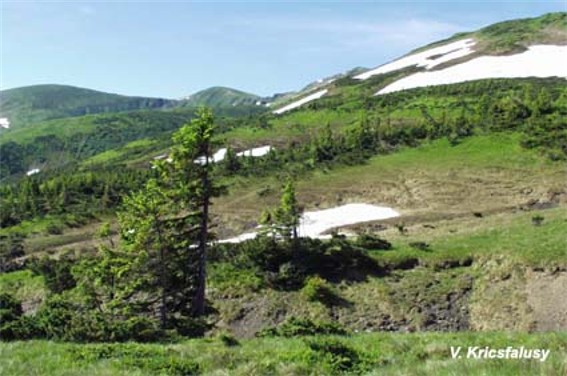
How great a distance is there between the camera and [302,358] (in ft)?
40.2

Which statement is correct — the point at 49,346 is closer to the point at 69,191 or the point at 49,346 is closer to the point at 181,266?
the point at 181,266

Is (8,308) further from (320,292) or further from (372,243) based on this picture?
(372,243)

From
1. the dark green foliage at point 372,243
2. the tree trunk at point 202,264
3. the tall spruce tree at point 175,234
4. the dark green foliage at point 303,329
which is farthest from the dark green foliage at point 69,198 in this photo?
the dark green foliage at point 303,329

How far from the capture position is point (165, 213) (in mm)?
31406

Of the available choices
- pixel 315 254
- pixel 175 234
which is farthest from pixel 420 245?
pixel 175 234

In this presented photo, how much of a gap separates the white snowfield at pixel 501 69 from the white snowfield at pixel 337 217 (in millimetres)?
73861

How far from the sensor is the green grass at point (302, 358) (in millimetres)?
9411

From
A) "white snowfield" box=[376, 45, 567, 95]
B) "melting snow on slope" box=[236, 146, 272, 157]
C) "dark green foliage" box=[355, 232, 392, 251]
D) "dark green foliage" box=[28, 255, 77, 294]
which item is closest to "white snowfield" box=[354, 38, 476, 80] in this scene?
"white snowfield" box=[376, 45, 567, 95]

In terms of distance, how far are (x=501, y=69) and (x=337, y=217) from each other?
8537cm

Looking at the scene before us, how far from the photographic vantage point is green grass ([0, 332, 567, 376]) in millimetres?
9411

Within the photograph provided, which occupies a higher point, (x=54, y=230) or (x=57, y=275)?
(x=57, y=275)

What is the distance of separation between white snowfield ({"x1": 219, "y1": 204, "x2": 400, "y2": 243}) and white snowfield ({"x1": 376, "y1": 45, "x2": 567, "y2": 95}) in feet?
242

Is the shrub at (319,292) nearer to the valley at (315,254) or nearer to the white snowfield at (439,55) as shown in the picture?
the valley at (315,254)

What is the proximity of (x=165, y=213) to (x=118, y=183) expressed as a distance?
5390 centimetres
